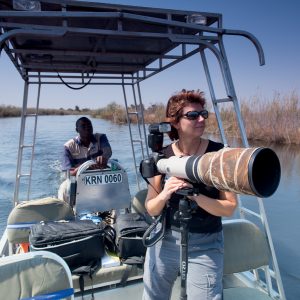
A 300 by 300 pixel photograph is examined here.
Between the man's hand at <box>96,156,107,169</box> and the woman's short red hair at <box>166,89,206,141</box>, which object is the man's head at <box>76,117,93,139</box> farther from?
the woman's short red hair at <box>166,89,206,141</box>

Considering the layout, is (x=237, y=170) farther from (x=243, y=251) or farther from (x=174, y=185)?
(x=243, y=251)

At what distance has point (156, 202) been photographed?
4.51 ft

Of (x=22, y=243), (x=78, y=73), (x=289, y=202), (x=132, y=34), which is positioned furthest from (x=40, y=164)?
(x=132, y=34)

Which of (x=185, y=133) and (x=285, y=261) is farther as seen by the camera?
(x=285, y=261)

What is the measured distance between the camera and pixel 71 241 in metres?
2.01

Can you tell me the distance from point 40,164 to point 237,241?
9443 millimetres

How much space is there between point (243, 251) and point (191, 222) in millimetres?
894

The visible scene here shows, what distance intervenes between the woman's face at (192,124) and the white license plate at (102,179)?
1.73 m

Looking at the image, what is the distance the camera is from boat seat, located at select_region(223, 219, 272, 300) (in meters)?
2.04

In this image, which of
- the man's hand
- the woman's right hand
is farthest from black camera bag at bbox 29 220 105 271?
the man's hand

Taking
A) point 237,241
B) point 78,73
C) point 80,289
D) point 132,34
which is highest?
point 78,73

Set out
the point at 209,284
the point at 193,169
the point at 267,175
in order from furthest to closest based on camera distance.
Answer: the point at 209,284 < the point at 193,169 < the point at 267,175

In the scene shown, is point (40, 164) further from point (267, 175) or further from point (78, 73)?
point (267, 175)

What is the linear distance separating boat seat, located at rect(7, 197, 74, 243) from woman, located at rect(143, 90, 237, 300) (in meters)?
1.23
